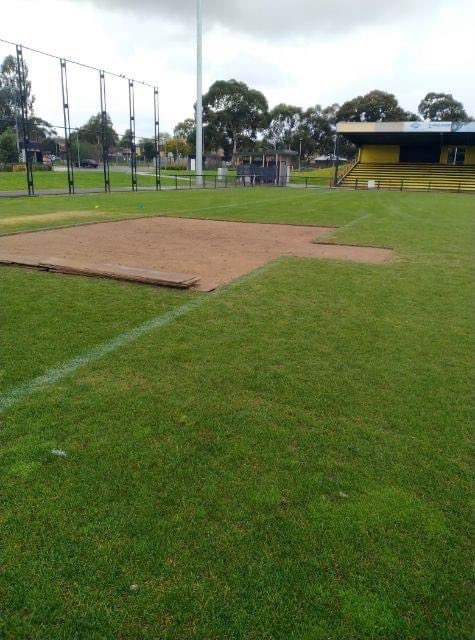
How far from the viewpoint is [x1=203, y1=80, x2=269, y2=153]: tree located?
268 feet

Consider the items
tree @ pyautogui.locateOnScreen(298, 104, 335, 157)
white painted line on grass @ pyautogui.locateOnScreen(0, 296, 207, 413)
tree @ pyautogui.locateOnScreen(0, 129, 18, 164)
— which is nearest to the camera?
white painted line on grass @ pyautogui.locateOnScreen(0, 296, 207, 413)

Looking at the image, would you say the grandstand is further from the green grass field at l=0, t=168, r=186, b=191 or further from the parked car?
the parked car

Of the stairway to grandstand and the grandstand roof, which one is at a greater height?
the grandstand roof

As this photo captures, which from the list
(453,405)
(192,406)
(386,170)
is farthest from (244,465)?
(386,170)

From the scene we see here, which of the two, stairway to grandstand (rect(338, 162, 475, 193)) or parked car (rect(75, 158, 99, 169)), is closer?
stairway to grandstand (rect(338, 162, 475, 193))

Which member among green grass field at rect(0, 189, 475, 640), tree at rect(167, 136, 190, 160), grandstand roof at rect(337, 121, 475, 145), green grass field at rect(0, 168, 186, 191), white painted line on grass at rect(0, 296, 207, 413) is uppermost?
tree at rect(167, 136, 190, 160)

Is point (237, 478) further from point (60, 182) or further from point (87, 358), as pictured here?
point (60, 182)

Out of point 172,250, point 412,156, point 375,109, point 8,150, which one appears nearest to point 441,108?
point 375,109

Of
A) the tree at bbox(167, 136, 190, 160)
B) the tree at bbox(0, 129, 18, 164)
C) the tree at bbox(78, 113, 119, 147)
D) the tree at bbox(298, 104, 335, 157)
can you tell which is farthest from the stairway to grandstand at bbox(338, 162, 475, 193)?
the tree at bbox(167, 136, 190, 160)

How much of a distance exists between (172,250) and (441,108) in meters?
95.1

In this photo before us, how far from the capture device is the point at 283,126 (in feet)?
314

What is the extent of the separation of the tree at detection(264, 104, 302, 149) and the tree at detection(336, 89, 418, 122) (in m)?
12.2

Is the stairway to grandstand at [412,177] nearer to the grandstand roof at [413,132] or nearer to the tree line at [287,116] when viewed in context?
the grandstand roof at [413,132]

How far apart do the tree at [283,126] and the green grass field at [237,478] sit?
3741 inches
